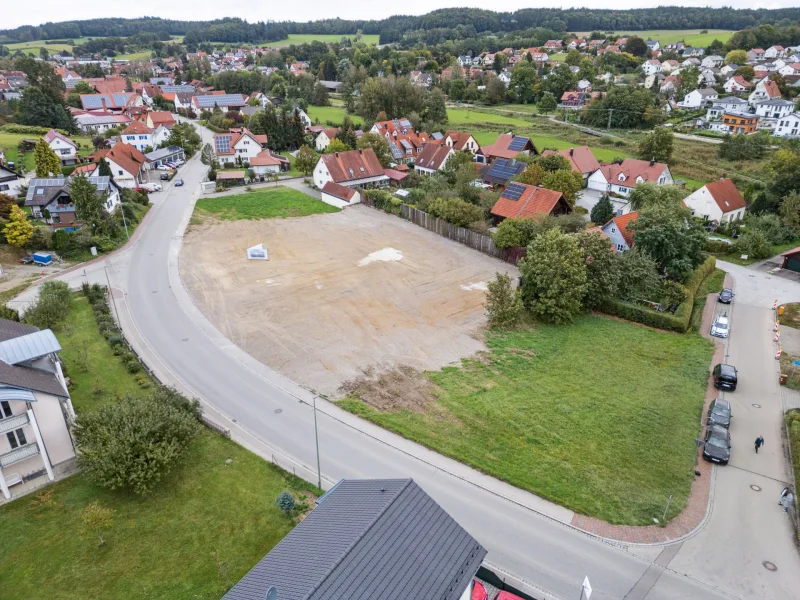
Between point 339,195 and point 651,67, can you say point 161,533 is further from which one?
point 651,67

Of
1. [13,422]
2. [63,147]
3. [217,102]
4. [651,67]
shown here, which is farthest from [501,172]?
[651,67]

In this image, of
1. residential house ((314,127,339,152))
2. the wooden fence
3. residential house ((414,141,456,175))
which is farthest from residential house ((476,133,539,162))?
the wooden fence

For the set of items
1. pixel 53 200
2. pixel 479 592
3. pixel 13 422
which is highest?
pixel 53 200

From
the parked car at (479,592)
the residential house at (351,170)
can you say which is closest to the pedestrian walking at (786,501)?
the parked car at (479,592)

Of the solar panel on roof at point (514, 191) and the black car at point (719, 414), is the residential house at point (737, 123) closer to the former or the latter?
the solar panel on roof at point (514, 191)

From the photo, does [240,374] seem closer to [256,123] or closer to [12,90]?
[256,123]

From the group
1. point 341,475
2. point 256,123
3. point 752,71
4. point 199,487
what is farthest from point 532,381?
point 752,71
